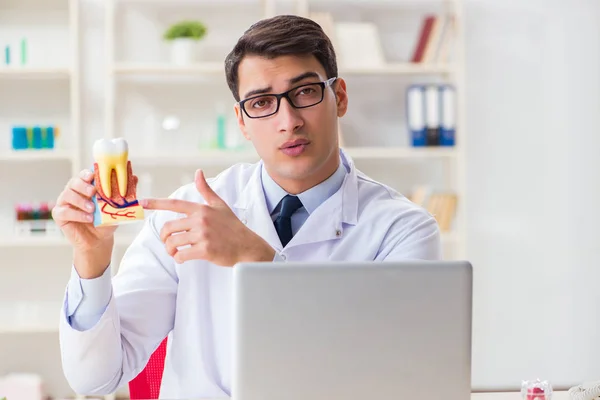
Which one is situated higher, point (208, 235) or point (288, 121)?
point (288, 121)

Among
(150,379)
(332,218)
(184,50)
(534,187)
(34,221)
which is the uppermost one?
(184,50)

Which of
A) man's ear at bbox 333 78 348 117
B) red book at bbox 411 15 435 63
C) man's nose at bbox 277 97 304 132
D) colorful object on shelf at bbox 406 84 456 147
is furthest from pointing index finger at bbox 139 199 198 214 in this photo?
red book at bbox 411 15 435 63

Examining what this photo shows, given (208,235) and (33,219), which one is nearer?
(208,235)

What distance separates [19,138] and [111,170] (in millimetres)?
2588

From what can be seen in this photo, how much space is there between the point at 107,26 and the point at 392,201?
7.61ft

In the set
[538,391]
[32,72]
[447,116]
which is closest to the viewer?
[538,391]

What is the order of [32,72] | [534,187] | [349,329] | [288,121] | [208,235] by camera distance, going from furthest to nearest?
[534,187] → [32,72] → [288,121] → [208,235] → [349,329]

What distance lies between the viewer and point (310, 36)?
1.75m

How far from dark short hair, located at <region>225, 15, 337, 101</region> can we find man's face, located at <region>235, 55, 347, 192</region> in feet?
0.05

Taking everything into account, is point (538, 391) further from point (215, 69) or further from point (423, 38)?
point (423, 38)

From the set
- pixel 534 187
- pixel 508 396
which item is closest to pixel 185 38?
pixel 534 187

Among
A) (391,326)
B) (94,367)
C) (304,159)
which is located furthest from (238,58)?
(391,326)

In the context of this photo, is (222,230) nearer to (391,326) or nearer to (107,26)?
(391,326)

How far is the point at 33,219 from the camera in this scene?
12.3 feet
